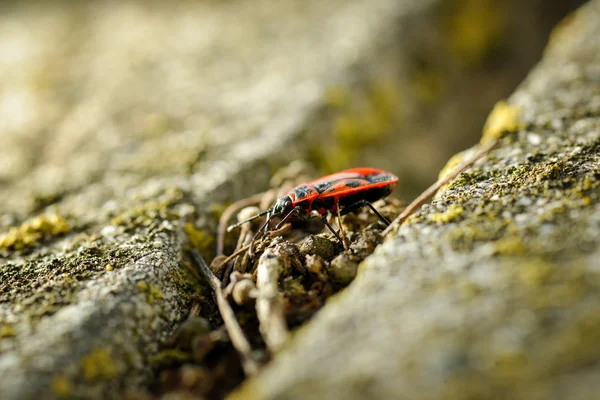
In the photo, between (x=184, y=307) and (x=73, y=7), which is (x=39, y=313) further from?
(x=73, y=7)

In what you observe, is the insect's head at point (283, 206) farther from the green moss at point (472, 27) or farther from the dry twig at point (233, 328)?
the green moss at point (472, 27)

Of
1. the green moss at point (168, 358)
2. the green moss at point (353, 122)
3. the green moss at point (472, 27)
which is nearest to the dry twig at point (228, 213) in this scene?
the green moss at point (168, 358)

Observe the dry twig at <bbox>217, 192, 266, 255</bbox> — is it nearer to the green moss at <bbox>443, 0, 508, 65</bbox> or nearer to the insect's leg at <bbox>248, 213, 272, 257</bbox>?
the insect's leg at <bbox>248, 213, 272, 257</bbox>

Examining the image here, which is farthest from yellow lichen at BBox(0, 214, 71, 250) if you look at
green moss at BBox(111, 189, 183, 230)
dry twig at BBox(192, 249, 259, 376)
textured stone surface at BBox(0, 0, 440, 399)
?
dry twig at BBox(192, 249, 259, 376)

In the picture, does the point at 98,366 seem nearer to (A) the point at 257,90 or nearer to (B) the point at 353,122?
(B) the point at 353,122

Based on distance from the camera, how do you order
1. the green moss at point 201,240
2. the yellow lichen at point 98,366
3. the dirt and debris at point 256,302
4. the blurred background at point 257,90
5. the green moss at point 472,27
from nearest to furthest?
the yellow lichen at point 98,366
the dirt and debris at point 256,302
the green moss at point 201,240
the blurred background at point 257,90
the green moss at point 472,27
